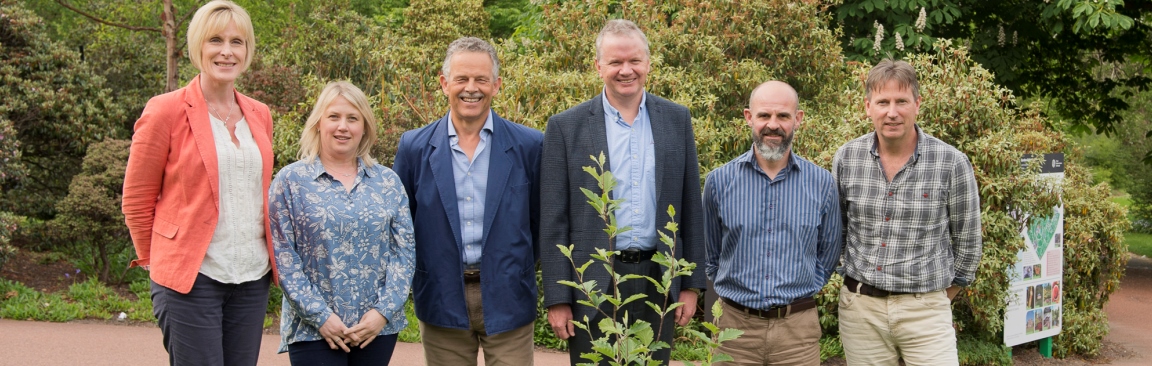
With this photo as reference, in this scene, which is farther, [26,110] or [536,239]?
[26,110]

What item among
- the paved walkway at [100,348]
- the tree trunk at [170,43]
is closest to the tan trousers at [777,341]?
the paved walkway at [100,348]

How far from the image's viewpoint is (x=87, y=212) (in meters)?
9.46

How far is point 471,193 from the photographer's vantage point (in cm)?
397

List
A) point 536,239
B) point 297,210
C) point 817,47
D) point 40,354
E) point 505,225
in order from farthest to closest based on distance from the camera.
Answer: point 817,47, point 40,354, point 536,239, point 505,225, point 297,210

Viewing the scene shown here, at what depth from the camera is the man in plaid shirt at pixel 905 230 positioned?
4156 millimetres

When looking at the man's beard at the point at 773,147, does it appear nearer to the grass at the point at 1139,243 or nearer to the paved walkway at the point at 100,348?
the paved walkway at the point at 100,348

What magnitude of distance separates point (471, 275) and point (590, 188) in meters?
0.61

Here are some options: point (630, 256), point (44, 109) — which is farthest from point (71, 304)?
point (630, 256)

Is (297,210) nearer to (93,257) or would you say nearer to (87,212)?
(87,212)

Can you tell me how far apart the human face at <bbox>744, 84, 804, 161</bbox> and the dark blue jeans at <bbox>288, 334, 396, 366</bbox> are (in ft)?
5.65

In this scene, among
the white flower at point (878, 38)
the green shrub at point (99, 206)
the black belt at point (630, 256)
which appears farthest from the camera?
the white flower at point (878, 38)

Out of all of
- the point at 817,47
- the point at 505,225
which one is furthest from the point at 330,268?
the point at 817,47

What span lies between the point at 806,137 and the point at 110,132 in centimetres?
802

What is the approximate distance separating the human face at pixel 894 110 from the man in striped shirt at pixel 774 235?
328 millimetres
